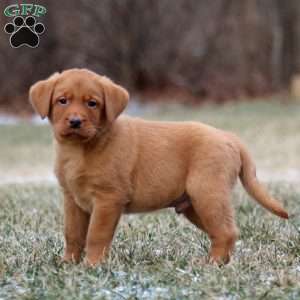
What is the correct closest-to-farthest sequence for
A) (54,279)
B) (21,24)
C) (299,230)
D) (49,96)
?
(54,279), (49,96), (299,230), (21,24)

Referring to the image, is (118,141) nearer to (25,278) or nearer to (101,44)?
(25,278)

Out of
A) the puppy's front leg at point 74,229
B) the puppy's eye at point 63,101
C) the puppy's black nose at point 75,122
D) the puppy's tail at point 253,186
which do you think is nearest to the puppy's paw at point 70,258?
the puppy's front leg at point 74,229

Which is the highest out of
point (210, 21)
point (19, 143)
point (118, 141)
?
point (118, 141)

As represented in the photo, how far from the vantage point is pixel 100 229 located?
4656 mm

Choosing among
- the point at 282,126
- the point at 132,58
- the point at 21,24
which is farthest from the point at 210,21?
the point at 21,24

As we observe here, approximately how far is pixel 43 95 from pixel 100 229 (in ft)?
2.76

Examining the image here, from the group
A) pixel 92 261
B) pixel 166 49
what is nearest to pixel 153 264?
pixel 92 261

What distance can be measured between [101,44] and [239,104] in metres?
4.22

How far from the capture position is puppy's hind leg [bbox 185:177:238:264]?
477 centimetres

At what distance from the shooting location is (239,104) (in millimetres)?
22562

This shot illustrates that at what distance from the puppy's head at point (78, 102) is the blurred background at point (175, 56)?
14603mm

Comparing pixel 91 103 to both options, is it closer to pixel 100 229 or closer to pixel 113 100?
pixel 113 100

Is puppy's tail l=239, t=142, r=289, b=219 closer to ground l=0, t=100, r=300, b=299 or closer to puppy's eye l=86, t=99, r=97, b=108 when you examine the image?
ground l=0, t=100, r=300, b=299

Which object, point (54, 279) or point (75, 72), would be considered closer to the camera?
point (54, 279)
